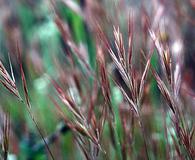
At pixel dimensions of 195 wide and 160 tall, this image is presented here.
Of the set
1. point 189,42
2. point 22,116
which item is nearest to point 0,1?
point 22,116

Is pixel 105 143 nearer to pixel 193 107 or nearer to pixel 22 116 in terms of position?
pixel 193 107

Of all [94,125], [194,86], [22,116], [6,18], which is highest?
[6,18]

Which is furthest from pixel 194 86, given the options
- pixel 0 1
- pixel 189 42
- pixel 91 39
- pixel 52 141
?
pixel 0 1

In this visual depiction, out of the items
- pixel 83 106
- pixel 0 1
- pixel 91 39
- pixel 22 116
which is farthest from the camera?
pixel 0 1

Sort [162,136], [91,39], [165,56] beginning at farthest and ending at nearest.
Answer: [91,39], [162,136], [165,56]

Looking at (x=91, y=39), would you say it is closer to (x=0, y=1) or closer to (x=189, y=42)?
(x=189, y=42)

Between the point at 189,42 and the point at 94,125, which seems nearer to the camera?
the point at 94,125

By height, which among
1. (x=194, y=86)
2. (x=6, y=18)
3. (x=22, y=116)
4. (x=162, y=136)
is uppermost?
(x=6, y=18)

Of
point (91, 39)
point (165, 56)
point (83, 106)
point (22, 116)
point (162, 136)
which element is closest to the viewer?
point (165, 56)

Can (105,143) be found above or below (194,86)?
above
